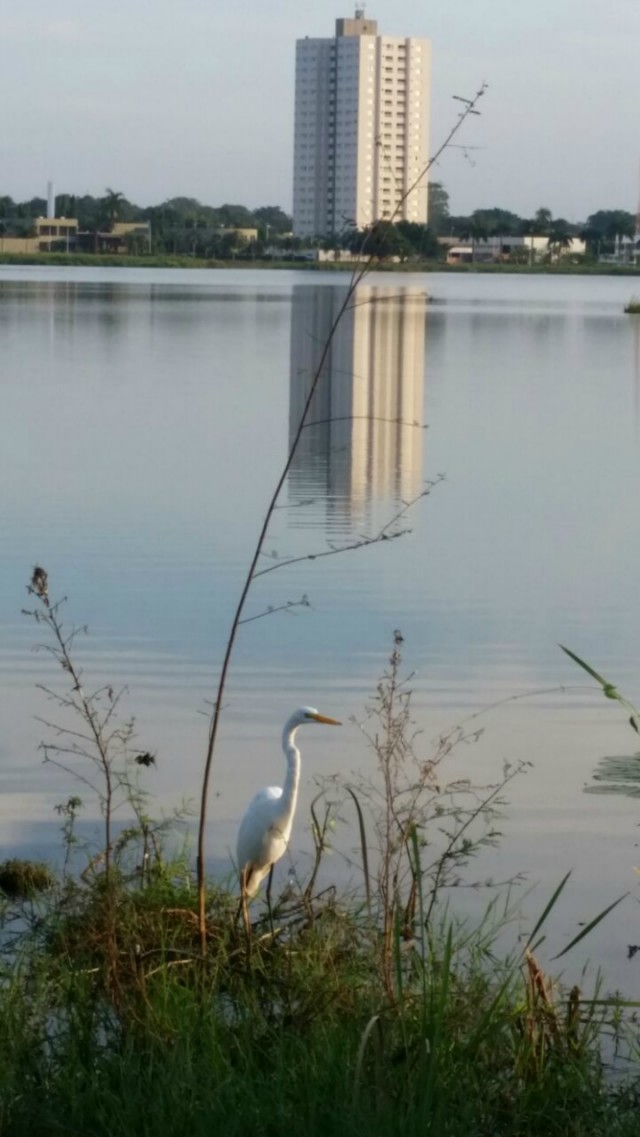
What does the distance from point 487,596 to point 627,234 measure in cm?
13593

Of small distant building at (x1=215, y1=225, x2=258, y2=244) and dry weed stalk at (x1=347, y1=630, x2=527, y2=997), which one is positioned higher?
small distant building at (x1=215, y1=225, x2=258, y2=244)

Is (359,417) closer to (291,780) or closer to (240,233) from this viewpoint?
(291,780)

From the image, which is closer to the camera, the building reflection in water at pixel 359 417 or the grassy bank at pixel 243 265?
the building reflection in water at pixel 359 417

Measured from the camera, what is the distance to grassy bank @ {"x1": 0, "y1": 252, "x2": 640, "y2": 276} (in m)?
123

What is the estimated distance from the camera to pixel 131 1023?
4.23 metres

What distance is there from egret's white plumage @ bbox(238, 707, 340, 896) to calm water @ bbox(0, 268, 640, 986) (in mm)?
866

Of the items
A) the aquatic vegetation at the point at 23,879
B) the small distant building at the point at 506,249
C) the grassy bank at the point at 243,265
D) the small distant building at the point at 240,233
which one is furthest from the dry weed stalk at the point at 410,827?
the small distant building at the point at 506,249

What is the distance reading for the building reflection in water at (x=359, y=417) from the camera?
14.0 meters

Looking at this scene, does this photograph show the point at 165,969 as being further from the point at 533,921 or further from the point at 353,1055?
the point at 533,921

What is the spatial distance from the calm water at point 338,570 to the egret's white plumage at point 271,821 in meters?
0.87

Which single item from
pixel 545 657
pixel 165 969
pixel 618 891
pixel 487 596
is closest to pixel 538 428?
pixel 487 596

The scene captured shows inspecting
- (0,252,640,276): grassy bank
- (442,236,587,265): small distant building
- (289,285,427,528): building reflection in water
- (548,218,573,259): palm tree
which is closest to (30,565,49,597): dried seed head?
(289,285,427,528): building reflection in water

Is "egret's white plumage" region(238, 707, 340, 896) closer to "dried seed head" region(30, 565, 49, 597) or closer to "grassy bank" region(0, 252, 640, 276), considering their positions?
"dried seed head" region(30, 565, 49, 597)

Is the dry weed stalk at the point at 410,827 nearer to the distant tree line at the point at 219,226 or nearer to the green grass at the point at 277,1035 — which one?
the green grass at the point at 277,1035
